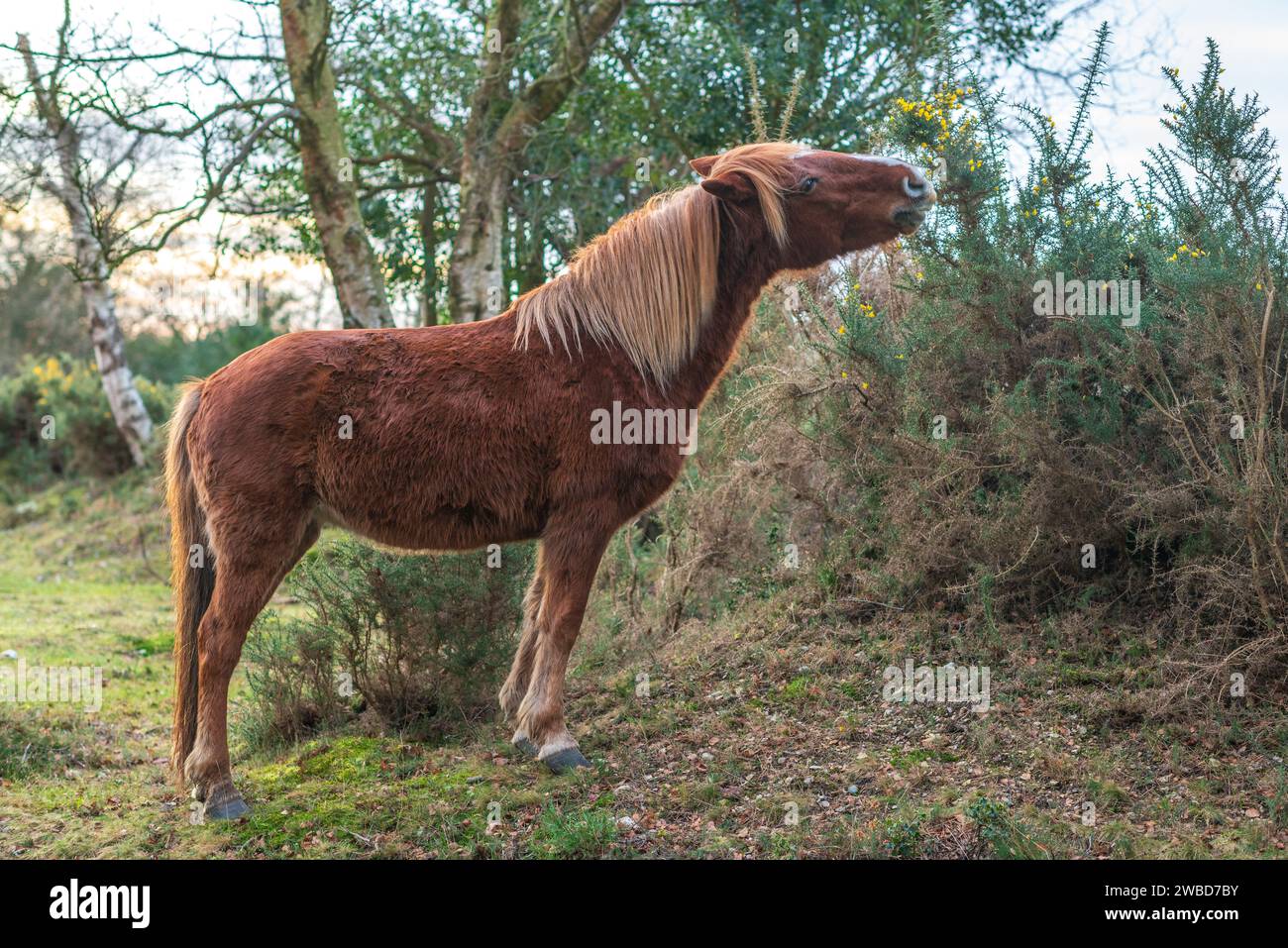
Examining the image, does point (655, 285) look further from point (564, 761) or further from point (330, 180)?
point (330, 180)

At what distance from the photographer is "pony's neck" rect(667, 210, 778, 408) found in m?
5.20

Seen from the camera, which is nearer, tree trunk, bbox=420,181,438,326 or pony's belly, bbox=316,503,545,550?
pony's belly, bbox=316,503,545,550

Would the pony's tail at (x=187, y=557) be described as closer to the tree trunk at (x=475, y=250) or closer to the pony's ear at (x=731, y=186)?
the pony's ear at (x=731, y=186)

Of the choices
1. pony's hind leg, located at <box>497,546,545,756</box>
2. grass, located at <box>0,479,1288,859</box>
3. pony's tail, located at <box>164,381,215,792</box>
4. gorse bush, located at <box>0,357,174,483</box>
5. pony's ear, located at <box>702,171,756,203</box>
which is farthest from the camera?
gorse bush, located at <box>0,357,174,483</box>

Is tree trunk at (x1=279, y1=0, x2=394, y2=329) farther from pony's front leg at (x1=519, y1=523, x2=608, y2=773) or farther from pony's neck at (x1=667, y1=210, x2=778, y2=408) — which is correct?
pony's front leg at (x1=519, y1=523, x2=608, y2=773)

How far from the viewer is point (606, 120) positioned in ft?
36.7

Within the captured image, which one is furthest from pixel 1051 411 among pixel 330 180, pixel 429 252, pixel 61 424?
pixel 61 424

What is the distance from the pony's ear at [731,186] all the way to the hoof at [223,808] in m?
3.63

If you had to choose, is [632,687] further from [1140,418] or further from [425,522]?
[1140,418]

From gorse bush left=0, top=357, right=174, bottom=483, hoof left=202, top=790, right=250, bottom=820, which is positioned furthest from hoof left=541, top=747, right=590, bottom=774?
gorse bush left=0, top=357, right=174, bottom=483

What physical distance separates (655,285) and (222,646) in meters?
2.65

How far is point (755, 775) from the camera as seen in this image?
5.00 meters

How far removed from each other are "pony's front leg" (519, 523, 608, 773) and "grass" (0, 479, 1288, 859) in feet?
0.54

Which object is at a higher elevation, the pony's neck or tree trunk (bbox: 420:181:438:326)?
tree trunk (bbox: 420:181:438:326)
